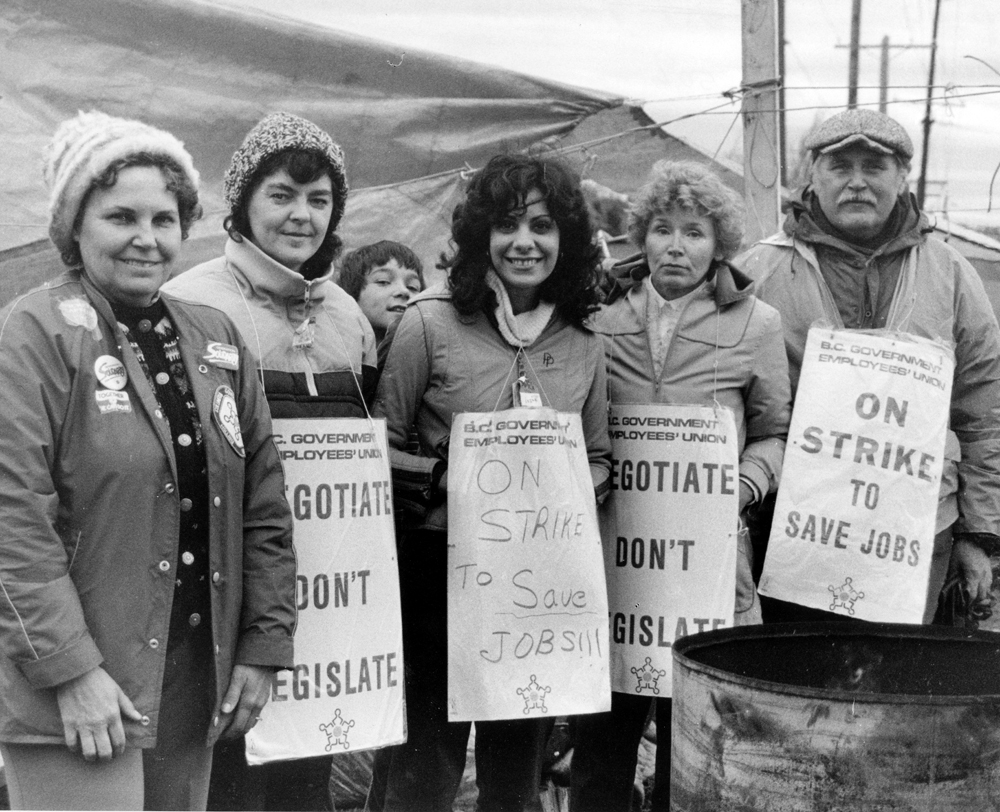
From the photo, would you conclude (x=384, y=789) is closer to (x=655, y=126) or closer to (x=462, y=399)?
(x=462, y=399)

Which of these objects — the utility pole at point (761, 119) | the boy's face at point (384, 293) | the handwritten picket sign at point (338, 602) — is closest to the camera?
the handwritten picket sign at point (338, 602)

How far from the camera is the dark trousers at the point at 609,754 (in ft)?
13.1

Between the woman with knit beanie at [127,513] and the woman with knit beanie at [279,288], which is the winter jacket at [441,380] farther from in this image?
the woman with knit beanie at [127,513]

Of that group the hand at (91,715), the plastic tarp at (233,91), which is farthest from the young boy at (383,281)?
the hand at (91,715)

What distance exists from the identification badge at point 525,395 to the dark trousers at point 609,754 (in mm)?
1074

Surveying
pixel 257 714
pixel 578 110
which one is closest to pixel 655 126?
pixel 578 110

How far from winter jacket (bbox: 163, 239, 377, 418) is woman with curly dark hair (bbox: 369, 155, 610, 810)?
207 mm

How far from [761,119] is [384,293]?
2456mm

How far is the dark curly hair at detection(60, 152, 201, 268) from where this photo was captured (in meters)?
2.71

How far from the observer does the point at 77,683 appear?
8.13ft

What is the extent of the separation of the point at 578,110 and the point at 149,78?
88.7 inches

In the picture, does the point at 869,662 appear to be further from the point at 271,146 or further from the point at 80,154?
the point at 80,154

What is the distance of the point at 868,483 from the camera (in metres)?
3.86

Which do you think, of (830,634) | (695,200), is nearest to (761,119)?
(695,200)
